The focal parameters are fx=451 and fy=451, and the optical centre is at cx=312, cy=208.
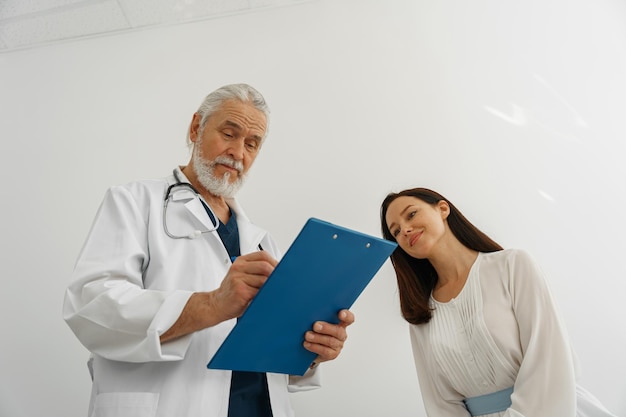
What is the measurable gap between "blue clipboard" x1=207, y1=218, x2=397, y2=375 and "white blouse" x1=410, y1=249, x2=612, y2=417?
52 centimetres

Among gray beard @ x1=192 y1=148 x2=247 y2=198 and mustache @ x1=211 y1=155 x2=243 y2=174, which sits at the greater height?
mustache @ x1=211 y1=155 x2=243 y2=174

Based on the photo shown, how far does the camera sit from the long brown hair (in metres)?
1.50

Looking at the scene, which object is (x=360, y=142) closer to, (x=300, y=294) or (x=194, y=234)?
(x=194, y=234)

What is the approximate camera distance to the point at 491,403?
4.14 feet

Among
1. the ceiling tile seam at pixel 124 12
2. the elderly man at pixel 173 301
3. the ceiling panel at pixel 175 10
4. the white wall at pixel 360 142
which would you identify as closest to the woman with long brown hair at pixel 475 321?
the white wall at pixel 360 142

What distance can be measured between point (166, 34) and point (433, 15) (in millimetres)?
1327

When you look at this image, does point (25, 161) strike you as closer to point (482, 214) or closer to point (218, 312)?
point (218, 312)

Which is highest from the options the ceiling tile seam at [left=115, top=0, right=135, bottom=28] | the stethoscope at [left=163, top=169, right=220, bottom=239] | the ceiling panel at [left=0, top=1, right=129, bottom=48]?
the ceiling tile seam at [left=115, top=0, right=135, bottom=28]

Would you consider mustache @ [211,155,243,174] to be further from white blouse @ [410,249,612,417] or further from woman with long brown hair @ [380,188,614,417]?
white blouse @ [410,249,612,417]

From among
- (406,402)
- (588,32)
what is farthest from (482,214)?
(588,32)

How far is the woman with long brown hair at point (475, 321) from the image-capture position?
1.13m

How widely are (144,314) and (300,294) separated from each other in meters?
0.31

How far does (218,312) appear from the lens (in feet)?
2.83

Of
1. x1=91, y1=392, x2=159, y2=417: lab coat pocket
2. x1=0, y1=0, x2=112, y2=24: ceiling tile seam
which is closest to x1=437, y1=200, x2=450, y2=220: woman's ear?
x1=91, y1=392, x2=159, y2=417: lab coat pocket
